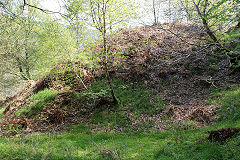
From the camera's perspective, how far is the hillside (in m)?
5.13

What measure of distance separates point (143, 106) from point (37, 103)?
6.43 meters

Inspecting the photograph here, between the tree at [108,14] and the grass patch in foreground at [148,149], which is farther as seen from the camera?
the tree at [108,14]

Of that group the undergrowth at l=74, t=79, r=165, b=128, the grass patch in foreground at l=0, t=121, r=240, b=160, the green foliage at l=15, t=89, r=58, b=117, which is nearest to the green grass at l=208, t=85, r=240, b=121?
the grass patch in foreground at l=0, t=121, r=240, b=160

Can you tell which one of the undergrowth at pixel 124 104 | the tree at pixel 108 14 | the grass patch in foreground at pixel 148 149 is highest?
the tree at pixel 108 14

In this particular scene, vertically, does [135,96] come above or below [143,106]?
above

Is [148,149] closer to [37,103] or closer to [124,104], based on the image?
[124,104]

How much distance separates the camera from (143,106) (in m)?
8.59

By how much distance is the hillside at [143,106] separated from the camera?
5.13m

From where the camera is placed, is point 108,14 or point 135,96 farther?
point 135,96

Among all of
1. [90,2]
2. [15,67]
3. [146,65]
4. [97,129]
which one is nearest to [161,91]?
[146,65]

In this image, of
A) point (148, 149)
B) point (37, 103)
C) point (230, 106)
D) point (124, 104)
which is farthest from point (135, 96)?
point (37, 103)

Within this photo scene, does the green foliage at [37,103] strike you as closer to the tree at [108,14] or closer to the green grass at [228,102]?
the tree at [108,14]

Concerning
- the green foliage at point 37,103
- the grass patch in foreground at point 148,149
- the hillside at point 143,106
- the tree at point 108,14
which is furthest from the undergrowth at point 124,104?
the tree at point 108,14

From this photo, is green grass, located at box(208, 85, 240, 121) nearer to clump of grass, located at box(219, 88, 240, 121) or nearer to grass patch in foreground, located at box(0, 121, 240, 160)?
clump of grass, located at box(219, 88, 240, 121)
